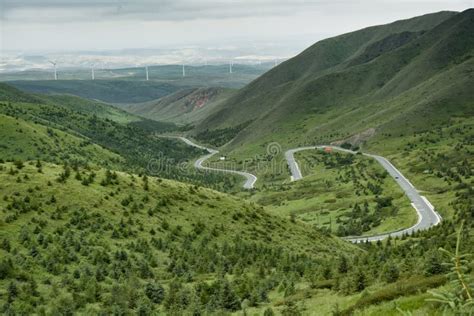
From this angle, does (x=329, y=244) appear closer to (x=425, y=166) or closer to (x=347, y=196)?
(x=347, y=196)

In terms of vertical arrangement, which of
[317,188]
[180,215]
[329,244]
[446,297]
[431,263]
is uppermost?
[446,297]

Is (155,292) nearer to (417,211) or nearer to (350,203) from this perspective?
(417,211)

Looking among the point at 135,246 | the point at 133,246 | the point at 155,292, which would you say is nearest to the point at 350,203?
the point at 135,246

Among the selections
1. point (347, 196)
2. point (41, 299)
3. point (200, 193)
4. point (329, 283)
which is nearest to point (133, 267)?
point (41, 299)

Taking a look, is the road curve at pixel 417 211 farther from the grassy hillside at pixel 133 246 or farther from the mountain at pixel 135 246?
the mountain at pixel 135 246

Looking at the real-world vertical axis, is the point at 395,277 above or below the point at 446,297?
below

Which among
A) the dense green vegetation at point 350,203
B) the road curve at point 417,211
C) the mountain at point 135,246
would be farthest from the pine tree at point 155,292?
the road curve at point 417,211

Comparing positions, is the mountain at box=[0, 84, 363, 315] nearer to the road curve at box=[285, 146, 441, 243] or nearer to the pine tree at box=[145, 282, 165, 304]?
the pine tree at box=[145, 282, 165, 304]

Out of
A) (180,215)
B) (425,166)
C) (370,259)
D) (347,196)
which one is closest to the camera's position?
(370,259)
